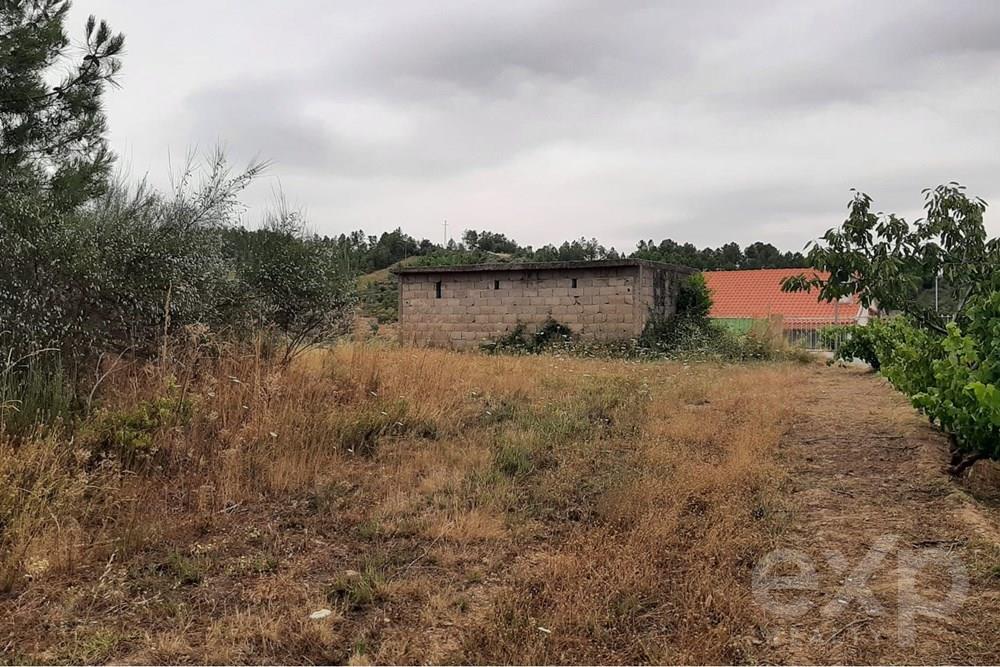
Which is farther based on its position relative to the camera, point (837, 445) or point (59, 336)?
point (837, 445)

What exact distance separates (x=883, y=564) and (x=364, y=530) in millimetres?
2506

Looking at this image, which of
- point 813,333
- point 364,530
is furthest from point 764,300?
point 364,530

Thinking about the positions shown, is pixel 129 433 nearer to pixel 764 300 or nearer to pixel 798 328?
pixel 798 328

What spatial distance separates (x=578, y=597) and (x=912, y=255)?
195 inches

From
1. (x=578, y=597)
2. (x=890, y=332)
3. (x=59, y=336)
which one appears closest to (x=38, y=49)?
(x=59, y=336)

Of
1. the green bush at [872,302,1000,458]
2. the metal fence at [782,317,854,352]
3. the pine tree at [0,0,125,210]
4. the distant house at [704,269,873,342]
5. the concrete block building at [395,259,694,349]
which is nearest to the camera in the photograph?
the green bush at [872,302,1000,458]

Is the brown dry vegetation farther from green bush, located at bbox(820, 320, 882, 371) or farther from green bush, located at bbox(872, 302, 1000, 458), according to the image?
green bush, located at bbox(820, 320, 882, 371)

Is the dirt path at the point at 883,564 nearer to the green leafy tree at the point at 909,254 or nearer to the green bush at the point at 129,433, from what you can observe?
the green leafy tree at the point at 909,254

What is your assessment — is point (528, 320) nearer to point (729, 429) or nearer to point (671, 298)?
point (671, 298)

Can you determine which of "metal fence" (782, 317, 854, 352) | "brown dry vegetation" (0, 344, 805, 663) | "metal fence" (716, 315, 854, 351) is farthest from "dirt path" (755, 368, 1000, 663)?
"metal fence" (782, 317, 854, 352)

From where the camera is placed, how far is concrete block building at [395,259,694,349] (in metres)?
15.9

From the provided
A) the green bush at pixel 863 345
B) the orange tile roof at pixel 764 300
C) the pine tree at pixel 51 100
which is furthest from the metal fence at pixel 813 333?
the pine tree at pixel 51 100

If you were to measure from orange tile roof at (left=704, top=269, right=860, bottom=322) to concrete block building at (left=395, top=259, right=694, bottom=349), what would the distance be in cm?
1066

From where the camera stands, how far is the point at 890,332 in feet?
36.8
